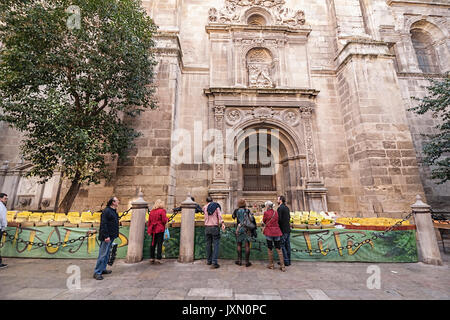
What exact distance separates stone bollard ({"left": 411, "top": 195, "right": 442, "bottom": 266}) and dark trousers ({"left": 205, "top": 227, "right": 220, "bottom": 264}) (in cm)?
554

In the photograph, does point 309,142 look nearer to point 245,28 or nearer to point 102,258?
point 245,28

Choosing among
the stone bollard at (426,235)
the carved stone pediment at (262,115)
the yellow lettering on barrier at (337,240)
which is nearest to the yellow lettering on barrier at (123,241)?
the yellow lettering on barrier at (337,240)

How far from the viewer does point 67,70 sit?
6.99 metres

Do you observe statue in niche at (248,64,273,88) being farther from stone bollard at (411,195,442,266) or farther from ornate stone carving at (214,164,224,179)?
stone bollard at (411,195,442,266)

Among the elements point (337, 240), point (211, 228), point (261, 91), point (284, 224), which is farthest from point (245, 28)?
point (337, 240)

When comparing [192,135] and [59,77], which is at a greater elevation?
[59,77]

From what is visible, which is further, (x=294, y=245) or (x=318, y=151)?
(x=318, y=151)

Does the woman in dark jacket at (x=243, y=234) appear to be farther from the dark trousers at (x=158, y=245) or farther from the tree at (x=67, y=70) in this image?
the tree at (x=67, y=70)

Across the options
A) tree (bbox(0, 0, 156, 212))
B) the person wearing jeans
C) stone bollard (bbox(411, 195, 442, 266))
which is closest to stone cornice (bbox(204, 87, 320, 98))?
tree (bbox(0, 0, 156, 212))

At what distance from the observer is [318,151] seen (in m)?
10.1

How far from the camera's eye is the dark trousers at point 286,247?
517 cm

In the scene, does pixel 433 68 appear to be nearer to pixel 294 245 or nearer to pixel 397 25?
pixel 397 25
